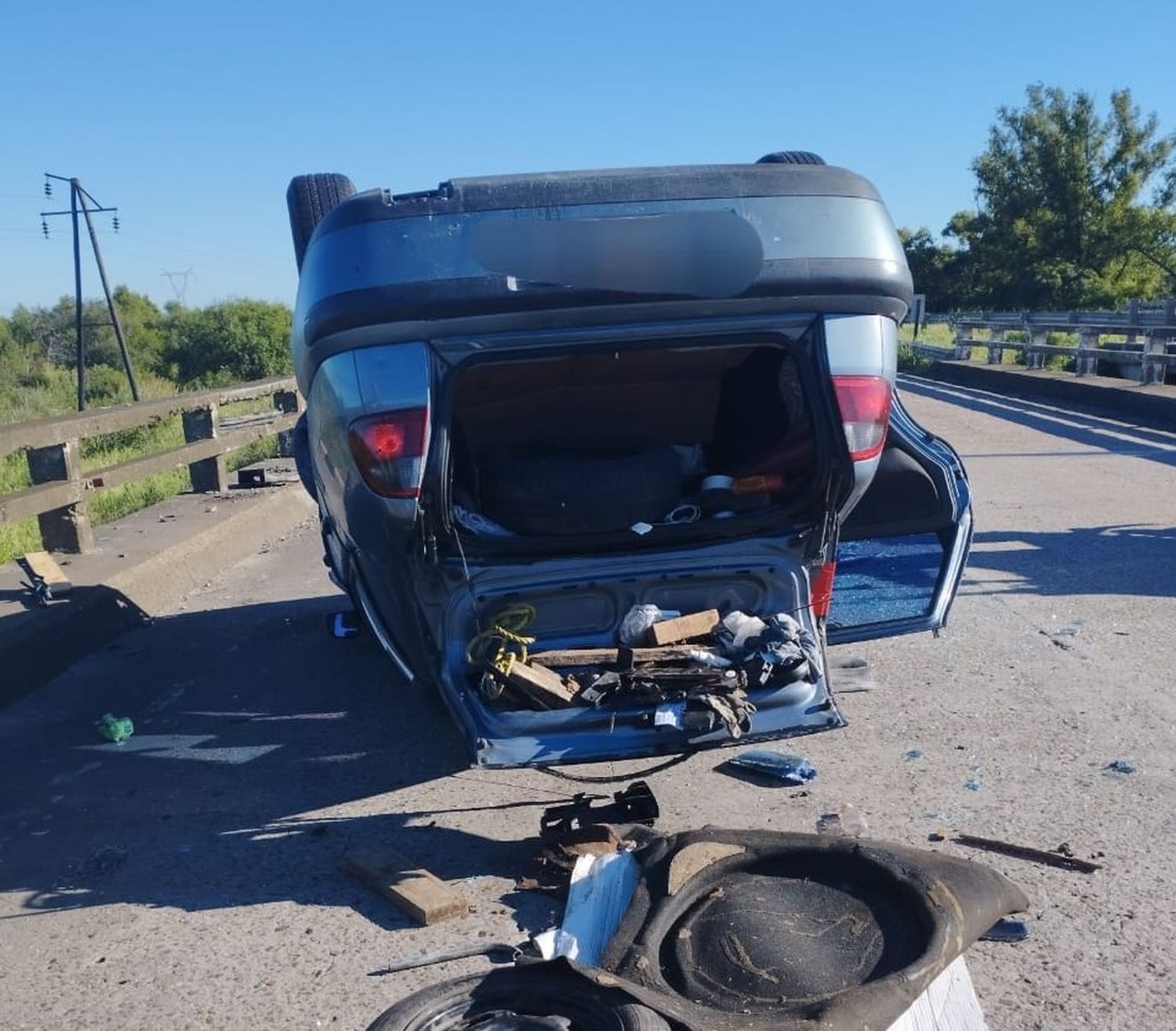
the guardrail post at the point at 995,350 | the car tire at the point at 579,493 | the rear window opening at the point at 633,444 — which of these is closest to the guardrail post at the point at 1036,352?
the guardrail post at the point at 995,350

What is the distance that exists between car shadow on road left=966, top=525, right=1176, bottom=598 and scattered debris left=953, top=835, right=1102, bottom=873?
385 cm

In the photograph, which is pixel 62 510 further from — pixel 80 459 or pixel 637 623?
pixel 637 623

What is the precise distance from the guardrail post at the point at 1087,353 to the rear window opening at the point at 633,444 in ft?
61.2

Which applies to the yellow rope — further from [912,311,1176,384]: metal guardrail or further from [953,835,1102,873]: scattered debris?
[912,311,1176,384]: metal guardrail

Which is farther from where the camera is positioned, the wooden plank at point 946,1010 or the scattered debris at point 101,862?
the scattered debris at point 101,862

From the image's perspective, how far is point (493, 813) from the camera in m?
4.69

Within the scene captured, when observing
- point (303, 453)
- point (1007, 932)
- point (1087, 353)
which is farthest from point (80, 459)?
point (1087, 353)

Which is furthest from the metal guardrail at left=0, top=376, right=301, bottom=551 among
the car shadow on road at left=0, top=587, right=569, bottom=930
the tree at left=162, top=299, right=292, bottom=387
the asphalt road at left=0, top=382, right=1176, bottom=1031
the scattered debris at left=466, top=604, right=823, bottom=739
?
the tree at left=162, top=299, right=292, bottom=387

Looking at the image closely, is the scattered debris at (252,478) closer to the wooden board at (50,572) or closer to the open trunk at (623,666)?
the wooden board at (50,572)

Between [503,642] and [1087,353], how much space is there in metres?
21.1

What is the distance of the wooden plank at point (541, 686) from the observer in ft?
14.5

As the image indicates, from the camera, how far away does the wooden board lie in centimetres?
728

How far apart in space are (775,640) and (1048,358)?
28781mm

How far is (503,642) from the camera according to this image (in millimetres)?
4688
